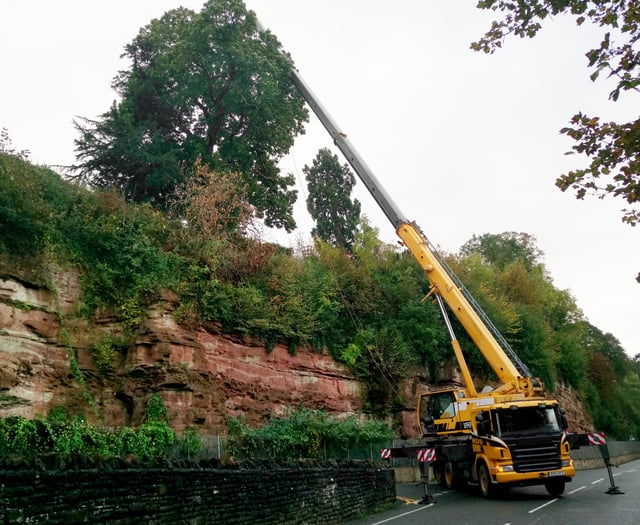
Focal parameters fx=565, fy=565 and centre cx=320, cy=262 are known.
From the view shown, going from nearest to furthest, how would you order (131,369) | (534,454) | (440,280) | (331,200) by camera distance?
(534,454) → (131,369) → (440,280) → (331,200)

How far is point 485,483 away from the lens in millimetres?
16531

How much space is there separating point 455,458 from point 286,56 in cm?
2238

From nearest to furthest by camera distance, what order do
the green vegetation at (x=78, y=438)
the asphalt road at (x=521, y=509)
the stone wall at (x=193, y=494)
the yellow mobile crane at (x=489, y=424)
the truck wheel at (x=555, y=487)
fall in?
1. the stone wall at (x=193, y=494)
2. the green vegetation at (x=78, y=438)
3. the asphalt road at (x=521, y=509)
4. the yellow mobile crane at (x=489, y=424)
5. the truck wheel at (x=555, y=487)

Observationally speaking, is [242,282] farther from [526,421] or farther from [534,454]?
[534,454]

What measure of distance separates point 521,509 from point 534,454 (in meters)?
2.23

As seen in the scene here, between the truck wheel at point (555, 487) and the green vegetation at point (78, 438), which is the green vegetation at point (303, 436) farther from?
the truck wheel at point (555, 487)

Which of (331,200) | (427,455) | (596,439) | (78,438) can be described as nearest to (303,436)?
(427,455)

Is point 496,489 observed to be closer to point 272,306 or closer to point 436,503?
point 436,503

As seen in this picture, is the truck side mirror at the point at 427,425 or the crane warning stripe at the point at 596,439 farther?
the truck side mirror at the point at 427,425

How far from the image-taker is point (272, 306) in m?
22.2

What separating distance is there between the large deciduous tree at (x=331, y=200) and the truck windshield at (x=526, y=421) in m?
31.1

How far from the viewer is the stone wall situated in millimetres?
6536

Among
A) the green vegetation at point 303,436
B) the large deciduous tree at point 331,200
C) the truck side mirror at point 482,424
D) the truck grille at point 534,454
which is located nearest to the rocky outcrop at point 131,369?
the green vegetation at point 303,436

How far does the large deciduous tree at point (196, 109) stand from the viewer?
26.9 metres
